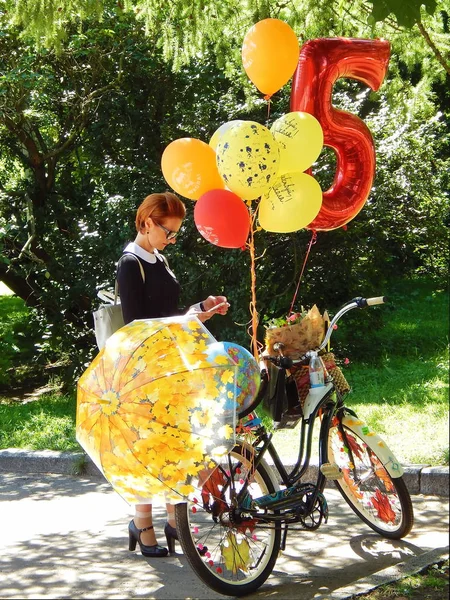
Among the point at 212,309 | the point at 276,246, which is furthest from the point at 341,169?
the point at 276,246

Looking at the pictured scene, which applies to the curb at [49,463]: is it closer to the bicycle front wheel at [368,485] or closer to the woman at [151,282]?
the bicycle front wheel at [368,485]

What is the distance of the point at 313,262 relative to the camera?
35.3ft

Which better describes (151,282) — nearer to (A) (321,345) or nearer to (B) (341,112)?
(A) (321,345)

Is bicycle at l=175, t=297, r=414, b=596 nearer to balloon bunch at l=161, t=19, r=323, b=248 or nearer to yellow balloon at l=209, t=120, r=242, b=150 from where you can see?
balloon bunch at l=161, t=19, r=323, b=248

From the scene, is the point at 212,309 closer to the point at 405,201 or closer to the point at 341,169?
the point at 341,169

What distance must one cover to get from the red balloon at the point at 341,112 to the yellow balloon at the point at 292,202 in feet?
1.27

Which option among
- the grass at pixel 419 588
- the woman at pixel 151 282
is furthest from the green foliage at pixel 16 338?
the grass at pixel 419 588

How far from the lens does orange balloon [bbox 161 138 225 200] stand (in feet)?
16.7

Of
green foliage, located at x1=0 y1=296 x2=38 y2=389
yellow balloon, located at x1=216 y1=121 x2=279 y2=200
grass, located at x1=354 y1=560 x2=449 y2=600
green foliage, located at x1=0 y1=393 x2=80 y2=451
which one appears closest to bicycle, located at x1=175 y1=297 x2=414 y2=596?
grass, located at x1=354 y1=560 x2=449 y2=600

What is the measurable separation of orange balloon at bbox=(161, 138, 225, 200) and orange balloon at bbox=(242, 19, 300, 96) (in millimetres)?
613

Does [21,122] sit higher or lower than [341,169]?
higher

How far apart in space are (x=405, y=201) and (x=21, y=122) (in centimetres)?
488

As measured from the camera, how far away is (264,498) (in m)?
4.46

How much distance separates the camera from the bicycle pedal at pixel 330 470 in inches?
181
